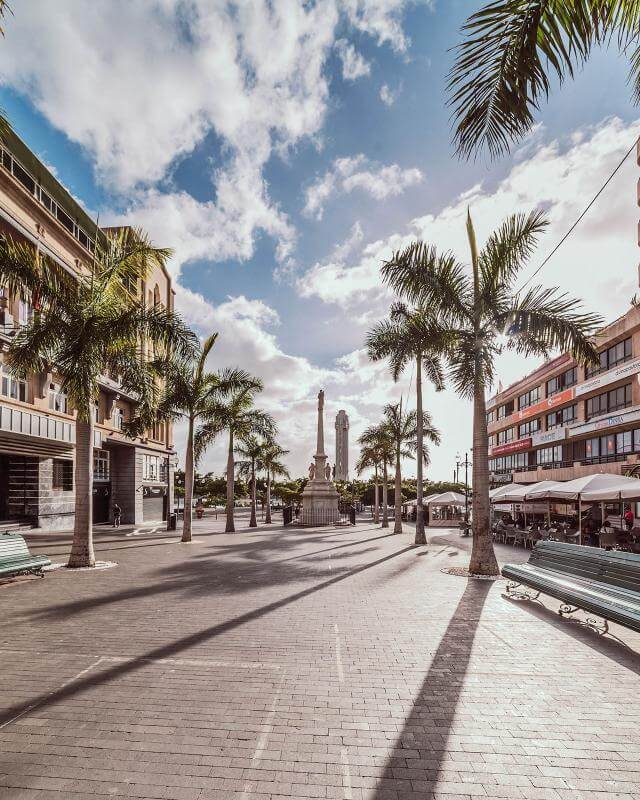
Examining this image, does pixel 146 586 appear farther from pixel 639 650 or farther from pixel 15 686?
pixel 639 650

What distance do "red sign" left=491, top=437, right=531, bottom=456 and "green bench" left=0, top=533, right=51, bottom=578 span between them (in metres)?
42.2

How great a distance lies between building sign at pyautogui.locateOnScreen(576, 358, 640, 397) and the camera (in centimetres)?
2805

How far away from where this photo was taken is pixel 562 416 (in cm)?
4047

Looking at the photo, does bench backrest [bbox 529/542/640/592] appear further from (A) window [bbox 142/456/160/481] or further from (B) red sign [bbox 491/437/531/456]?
(B) red sign [bbox 491/437/531/456]

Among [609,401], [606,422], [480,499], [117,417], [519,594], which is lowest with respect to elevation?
[519,594]

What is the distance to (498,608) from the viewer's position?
331 inches

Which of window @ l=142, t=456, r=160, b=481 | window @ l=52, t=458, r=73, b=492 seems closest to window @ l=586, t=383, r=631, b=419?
window @ l=142, t=456, r=160, b=481

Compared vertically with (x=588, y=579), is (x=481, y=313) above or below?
above

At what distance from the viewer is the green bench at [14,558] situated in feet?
32.1

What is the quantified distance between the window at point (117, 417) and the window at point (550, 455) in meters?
33.5

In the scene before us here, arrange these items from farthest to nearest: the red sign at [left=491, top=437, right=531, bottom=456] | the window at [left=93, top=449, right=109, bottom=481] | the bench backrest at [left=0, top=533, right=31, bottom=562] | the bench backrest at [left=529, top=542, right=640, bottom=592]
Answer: the red sign at [left=491, top=437, right=531, bottom=456] → the window at [left=93, top=449, right=109, bottom=481] → the bench backrest at [left=0, top=533, right=31, bottom=562] → the bench backrest at [left=529, top=542, right=640, bottom=592]

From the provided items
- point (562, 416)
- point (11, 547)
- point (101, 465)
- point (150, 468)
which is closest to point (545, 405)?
point (562, 416)

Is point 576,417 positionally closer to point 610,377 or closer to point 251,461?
point 610,377

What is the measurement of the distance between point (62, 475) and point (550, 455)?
37418 mm
